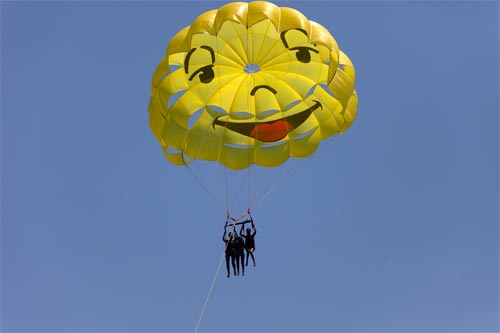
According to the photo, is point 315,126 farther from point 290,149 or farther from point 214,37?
point 214,37

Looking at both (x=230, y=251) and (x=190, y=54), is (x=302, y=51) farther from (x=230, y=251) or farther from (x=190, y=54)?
(x=230, y=251)

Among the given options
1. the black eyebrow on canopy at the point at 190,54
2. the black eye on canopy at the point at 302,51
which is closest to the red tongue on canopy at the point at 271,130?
the black eye on canopy at the point at 302,51

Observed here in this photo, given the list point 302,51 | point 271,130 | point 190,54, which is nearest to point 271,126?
point 271,130

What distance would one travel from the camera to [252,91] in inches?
876

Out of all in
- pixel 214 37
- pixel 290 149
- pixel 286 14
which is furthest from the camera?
pixel 290 149

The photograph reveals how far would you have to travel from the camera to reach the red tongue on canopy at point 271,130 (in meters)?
22.6

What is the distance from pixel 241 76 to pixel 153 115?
2327 millimetres

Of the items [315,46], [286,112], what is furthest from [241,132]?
[315,46]

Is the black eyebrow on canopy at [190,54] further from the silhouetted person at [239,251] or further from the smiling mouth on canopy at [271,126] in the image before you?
the silhouetted person at [239,251]

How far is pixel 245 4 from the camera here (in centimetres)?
2031

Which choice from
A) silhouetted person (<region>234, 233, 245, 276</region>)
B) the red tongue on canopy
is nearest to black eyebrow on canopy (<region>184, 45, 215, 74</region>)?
the red tongue on canopy

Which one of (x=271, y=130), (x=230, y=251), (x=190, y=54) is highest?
(x=190, y=54)

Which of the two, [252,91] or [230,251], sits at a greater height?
[252,91]

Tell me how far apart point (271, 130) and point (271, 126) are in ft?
0.33
